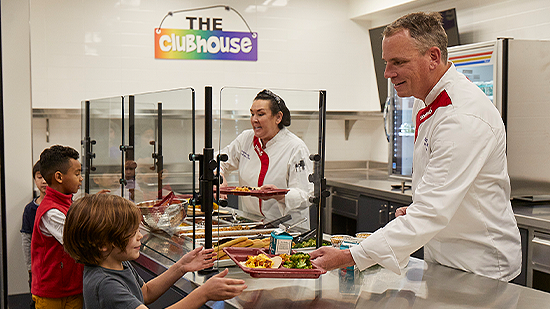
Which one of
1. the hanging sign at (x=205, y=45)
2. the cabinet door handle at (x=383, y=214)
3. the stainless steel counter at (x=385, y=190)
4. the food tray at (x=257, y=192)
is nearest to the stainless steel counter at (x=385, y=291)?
the food tray at (x=257, y=192)

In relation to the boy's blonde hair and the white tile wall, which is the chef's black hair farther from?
the white tile wall

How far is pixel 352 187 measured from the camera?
442cm

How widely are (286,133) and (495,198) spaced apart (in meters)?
0.85

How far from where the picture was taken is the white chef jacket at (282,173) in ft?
7.01

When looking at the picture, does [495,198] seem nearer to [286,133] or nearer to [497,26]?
[286,133]

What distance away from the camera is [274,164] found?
215 cm

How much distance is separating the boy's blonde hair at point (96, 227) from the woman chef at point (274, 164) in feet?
2.10

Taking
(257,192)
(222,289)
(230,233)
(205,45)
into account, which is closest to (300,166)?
(257,192)

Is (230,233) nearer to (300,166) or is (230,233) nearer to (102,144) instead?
(300,166)

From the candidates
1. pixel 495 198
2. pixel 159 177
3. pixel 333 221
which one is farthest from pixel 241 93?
pixel 333 221

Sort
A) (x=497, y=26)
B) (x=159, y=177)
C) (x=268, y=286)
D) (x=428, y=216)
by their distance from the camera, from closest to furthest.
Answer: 1. (x=428, y=216)
2. (x=268, y=286)
3. (x=159, y=177)
4. (x=497, y=26)

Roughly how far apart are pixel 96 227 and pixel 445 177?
3.44ft

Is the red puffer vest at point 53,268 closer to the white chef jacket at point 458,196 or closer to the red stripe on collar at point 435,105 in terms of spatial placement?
the white chef jacket at point 458,196

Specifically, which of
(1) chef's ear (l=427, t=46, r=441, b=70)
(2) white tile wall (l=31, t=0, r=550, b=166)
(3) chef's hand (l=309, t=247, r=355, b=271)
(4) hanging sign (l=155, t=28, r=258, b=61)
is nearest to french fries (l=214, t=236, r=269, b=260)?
(3) chef's hand (l=309, t=247, r=355, b=271)
